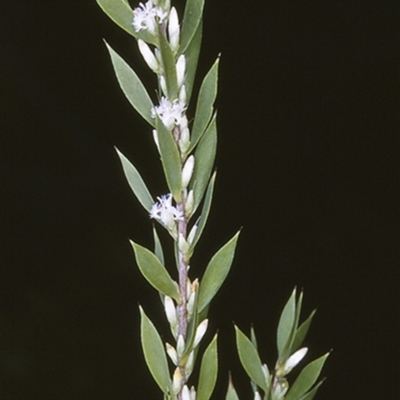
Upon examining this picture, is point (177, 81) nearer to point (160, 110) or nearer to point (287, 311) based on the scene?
point (160, 110)

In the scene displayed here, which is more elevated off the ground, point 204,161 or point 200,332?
point 204,161

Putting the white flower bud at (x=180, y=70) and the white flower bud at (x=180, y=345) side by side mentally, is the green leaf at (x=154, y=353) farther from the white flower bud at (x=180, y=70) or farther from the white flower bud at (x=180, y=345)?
the white flower bud at (x=180, y=70)

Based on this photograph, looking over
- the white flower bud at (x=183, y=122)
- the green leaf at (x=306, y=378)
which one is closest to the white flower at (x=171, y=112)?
the white flower bud at (x=183, y=122)

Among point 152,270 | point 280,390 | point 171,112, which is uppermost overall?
point 171,112

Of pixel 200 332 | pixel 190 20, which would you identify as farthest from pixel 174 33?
pixel 200 332

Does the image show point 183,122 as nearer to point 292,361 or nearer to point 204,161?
point 204,161

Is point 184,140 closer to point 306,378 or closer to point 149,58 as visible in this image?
point 149,58
